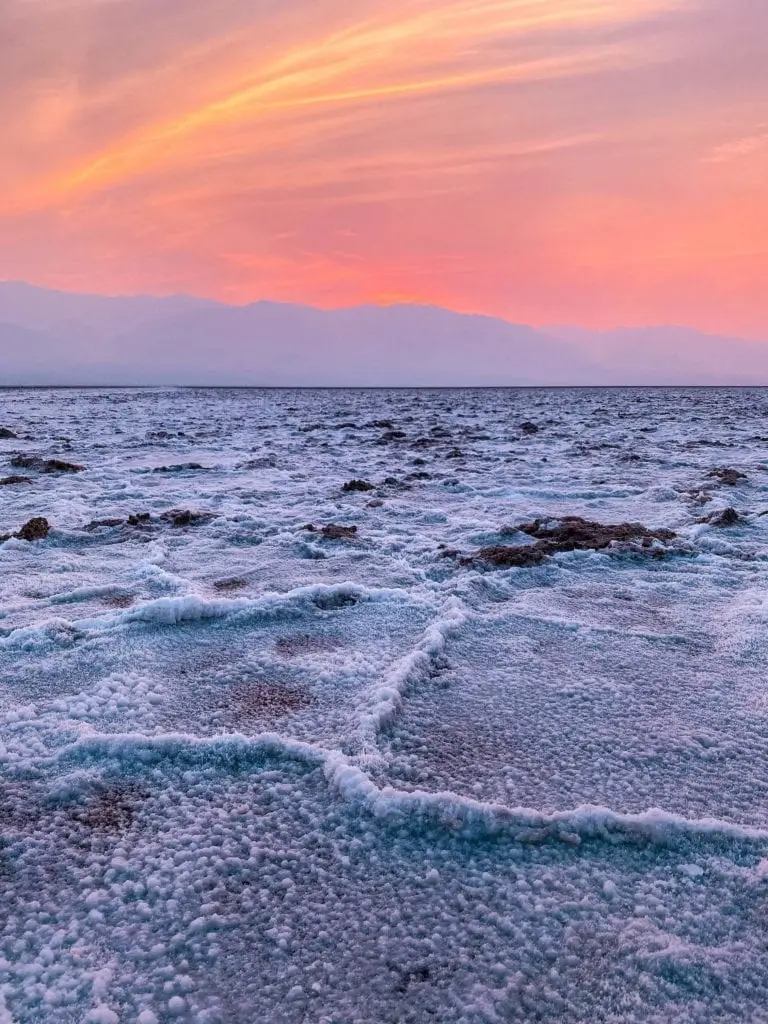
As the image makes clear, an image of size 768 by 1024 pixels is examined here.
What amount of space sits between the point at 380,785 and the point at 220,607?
171 centimetres

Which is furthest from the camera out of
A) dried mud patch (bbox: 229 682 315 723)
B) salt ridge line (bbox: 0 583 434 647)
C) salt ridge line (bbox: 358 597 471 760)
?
salt ridge line (bbox: 0 583 434 647)

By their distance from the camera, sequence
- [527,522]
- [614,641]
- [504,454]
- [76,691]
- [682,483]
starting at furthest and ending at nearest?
[504,454] → [682,483] → [527,522] → [614,641] → [76,691]

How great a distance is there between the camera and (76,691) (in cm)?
277

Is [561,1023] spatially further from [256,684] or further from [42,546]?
[42,546]

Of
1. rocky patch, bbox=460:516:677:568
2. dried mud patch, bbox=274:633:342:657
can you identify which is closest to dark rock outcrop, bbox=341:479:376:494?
rocky patch, bbox=460:516:677:568

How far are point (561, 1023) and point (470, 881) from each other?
409 mm

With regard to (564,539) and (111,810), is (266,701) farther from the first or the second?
(564,539)

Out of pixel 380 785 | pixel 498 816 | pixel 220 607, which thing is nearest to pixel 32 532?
pixel 220 607

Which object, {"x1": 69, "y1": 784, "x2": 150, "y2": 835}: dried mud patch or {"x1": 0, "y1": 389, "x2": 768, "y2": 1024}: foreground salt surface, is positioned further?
{"x1": 69, "y1": 784, "x2": 150, "y2": 835}: dried mud patch

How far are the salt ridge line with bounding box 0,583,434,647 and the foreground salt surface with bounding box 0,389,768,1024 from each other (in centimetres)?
1

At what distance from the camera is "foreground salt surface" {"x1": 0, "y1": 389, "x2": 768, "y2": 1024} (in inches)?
59.1

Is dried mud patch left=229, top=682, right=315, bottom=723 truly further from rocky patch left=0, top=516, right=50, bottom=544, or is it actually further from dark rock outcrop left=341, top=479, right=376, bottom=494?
dark rock outcrop left=341, top=479, right=376, bottom=494

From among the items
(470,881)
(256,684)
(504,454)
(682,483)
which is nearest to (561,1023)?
(470,881)

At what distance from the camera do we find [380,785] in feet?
7.01
